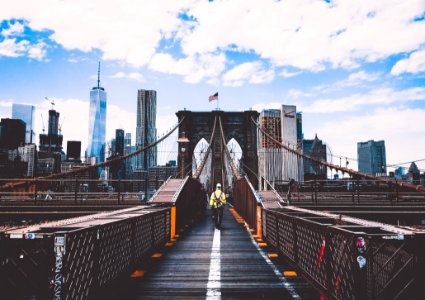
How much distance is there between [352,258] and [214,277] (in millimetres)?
2998

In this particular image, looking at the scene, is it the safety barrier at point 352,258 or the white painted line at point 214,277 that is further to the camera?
the white painted line at point 214,277

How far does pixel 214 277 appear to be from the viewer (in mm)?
5762

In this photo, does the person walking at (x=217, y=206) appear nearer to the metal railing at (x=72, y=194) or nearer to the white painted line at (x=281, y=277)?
the metal railing at (x=72, y=194)

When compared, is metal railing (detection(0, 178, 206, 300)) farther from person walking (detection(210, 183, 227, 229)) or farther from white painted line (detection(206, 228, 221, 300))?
person walking (detection(210, 183, 227, 229))

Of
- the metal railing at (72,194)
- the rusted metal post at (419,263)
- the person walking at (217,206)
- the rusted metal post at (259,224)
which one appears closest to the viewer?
the rusted metal post at (419,263)

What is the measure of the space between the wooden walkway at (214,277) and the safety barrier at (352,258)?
1.78 ft

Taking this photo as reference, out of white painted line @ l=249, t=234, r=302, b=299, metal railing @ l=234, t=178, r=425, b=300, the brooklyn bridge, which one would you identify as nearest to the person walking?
the brooklyn bridge

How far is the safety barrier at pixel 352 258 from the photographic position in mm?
3359

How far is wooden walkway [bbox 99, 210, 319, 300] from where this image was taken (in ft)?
16.0

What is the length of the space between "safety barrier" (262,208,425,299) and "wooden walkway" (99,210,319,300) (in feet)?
1.78

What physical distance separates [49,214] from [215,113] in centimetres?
2637

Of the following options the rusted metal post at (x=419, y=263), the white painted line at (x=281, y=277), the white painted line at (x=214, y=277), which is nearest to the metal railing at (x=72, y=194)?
the white painted line at (x=214, y=277)

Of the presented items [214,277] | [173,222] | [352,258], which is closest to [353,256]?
[352,258]

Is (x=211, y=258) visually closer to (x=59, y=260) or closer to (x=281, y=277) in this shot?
(x=281, y=277)
